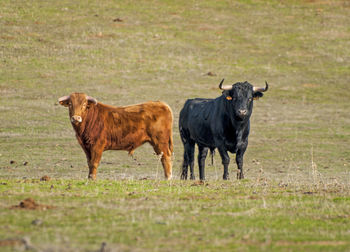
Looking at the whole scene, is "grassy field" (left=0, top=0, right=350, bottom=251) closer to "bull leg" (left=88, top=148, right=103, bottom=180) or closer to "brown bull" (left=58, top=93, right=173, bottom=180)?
"bull leg" (left=88, top=148, right=103, bottom=180)

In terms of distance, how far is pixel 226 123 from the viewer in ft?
50.5

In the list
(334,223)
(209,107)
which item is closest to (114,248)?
(334,223)

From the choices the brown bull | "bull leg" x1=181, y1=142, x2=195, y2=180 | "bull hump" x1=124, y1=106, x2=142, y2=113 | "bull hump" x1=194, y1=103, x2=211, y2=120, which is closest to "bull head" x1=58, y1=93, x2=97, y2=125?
the brown bull

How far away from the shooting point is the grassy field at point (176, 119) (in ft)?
26.3

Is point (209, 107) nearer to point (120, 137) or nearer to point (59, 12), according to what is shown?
point (120, 137)

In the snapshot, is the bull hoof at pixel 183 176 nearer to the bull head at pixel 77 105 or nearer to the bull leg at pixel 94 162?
the bull leg at pixel 94 162

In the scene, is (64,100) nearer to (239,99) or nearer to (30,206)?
(239,99)

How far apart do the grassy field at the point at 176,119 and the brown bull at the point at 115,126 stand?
0.78 meters

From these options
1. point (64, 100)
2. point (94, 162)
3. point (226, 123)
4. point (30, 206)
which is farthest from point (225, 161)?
point (30, 206)

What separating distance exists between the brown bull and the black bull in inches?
47.7

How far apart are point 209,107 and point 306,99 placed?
19.1 m

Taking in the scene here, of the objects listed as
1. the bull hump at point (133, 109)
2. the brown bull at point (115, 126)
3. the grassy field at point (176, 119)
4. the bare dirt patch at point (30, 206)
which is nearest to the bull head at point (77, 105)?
the brown bull at point (115, 126)

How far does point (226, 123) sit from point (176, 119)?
535 inches

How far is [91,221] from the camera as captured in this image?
8234mm
